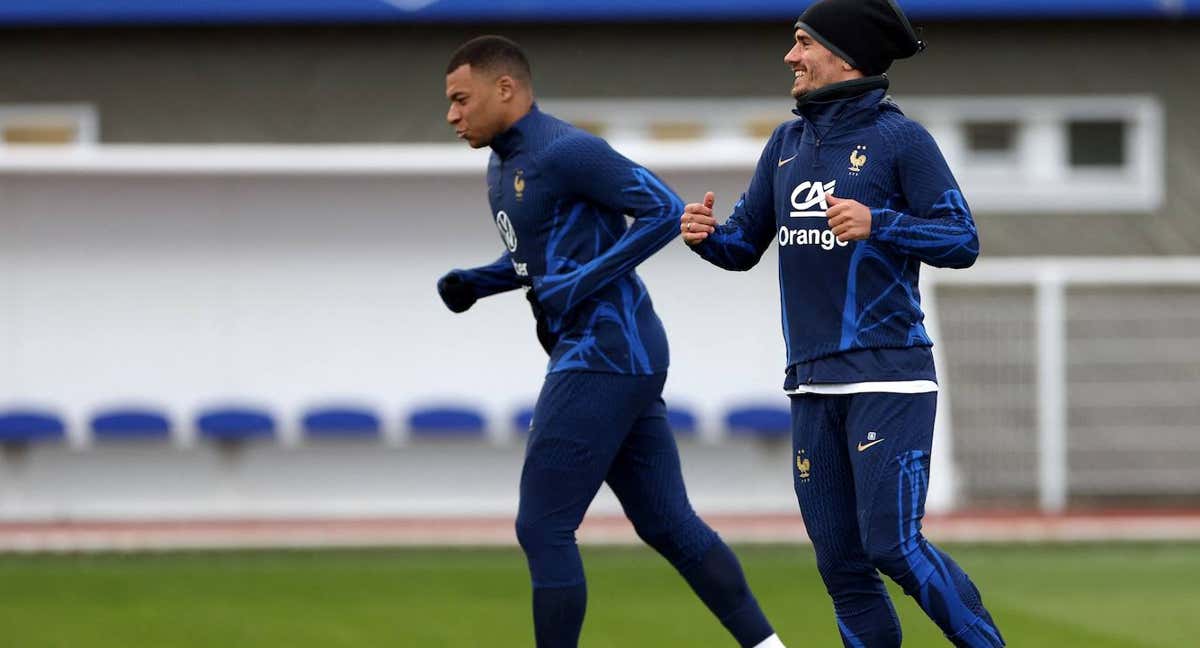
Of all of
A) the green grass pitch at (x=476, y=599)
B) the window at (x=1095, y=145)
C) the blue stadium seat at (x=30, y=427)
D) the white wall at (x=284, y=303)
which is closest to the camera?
the green grass pitch at (x=476, y=599)

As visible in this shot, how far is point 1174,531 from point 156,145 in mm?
11145

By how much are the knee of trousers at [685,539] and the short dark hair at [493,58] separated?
1.59 meters

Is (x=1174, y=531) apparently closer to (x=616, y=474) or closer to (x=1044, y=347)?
(x=1044, y=347)

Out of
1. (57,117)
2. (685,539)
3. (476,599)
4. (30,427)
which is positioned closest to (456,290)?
(685,539)

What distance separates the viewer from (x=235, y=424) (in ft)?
49.6

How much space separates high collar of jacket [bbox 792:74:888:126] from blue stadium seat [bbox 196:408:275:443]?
1021 cm

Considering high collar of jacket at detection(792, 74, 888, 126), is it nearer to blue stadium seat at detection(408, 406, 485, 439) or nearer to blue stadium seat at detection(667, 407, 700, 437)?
blue stadium seat at detection(667, 407, 700, 437)

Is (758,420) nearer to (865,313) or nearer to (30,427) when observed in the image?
(30,427)

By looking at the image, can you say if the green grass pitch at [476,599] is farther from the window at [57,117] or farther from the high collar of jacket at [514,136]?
the window at [57,117]

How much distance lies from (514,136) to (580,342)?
766mm

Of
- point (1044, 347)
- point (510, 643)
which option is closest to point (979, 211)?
point (1044, 347)

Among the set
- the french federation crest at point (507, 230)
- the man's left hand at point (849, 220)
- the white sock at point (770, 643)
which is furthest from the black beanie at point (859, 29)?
the white sock at point (770, 643)

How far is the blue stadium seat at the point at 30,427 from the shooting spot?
49.6 feet

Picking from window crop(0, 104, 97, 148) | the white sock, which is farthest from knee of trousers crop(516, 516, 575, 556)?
window crop(0, 104, 97, 148)
